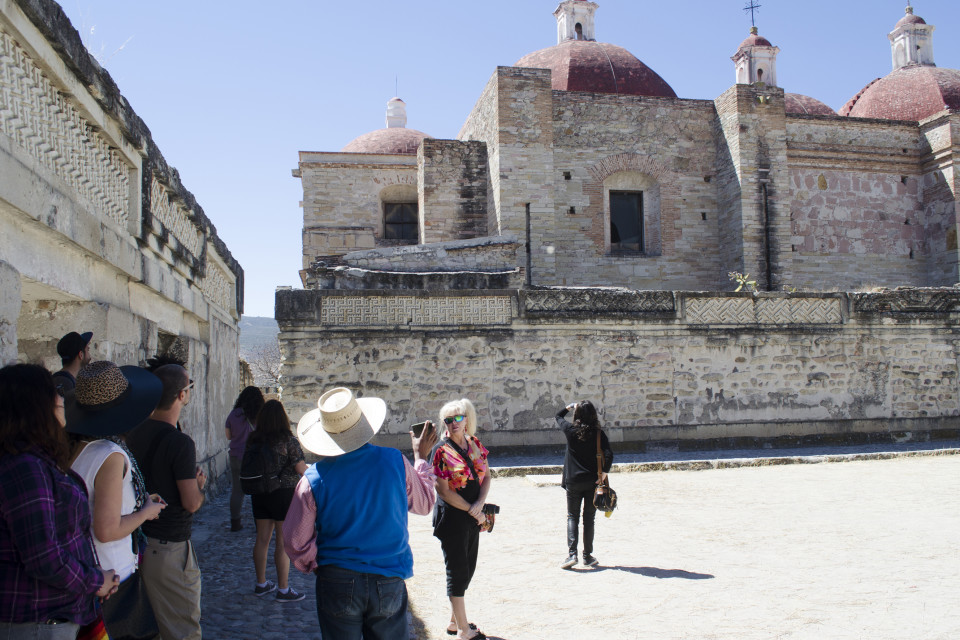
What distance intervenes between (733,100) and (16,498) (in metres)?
19.6

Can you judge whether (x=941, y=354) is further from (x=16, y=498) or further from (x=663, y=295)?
(x=16, y=498)

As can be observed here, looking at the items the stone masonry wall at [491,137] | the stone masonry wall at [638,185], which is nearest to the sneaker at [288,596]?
the stone masonry wall at [491,137]

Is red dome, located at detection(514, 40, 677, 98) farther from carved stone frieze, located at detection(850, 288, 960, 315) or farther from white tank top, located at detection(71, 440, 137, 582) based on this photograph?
white tank top, located at detection(71, 440, 137, 582)

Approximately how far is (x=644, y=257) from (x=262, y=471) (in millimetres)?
15623

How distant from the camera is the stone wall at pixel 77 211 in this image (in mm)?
3447

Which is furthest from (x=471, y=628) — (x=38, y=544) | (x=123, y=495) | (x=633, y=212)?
(x=633, y=212)

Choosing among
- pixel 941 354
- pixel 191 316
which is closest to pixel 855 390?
pixel 941 354

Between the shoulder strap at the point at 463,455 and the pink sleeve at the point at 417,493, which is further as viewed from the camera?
the shoulder strap at the point at 463,455

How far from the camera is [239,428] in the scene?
666 cm

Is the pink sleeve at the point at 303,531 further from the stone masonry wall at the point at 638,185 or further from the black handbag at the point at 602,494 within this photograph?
the stone masonry wall at the point at 638,185

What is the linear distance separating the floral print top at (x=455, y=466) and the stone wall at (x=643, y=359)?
734 centimetres

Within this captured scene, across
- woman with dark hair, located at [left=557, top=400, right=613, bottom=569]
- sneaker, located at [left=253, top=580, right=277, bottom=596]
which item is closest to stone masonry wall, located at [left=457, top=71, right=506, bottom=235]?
woman with dark hair, located at [left=557, top=400, right=613, bottom=569]

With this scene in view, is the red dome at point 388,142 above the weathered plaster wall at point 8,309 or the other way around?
above

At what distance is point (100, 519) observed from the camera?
267cm
